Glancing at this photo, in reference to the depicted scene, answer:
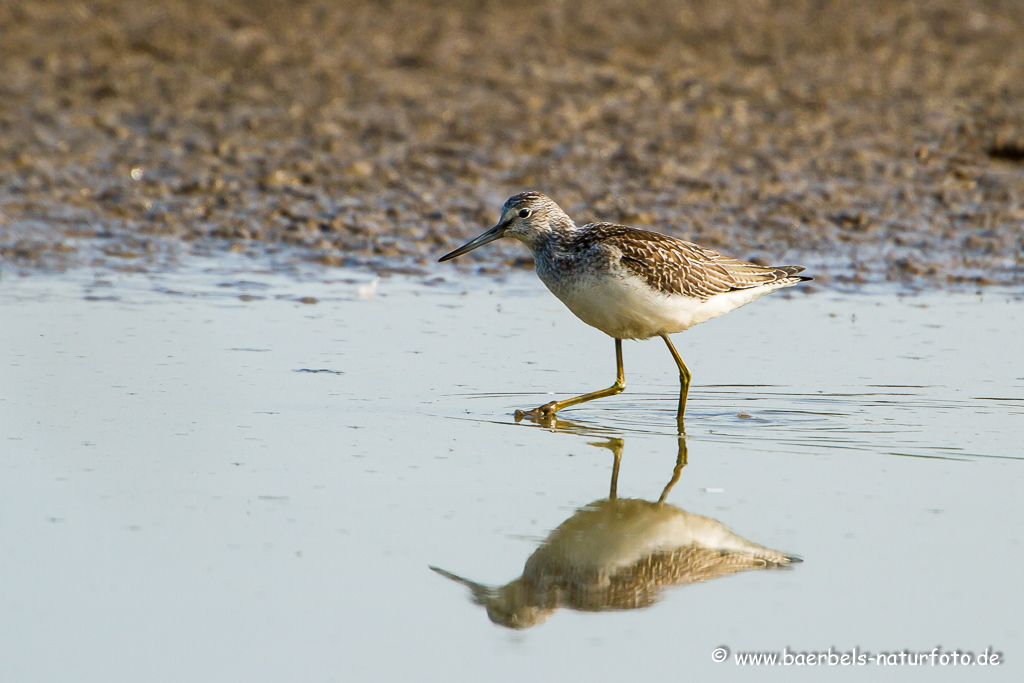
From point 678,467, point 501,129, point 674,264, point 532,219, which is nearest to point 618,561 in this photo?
point 678,467

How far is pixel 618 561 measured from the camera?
4988 mm

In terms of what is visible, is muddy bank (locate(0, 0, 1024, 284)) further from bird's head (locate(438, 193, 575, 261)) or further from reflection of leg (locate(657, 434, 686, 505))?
reflection of leg (locate(657, 434, 686, 505))

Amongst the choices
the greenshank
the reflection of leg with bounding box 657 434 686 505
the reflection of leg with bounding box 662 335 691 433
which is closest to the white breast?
the greenshank

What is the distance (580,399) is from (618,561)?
2102 millimetres

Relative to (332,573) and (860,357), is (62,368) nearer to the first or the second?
(332,573)

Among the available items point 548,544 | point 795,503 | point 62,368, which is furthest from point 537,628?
point 62,368

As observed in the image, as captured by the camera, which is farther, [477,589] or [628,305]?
[628,305]

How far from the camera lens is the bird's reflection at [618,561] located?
464 cm

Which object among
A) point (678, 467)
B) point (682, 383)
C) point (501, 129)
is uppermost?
point (501, 129)

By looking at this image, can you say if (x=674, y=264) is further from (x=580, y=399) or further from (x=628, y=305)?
(x=580, y=399)

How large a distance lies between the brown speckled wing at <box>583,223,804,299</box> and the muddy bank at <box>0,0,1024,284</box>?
265 cm

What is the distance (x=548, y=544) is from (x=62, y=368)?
3367 millimetres

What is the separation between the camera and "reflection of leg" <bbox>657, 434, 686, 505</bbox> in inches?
224

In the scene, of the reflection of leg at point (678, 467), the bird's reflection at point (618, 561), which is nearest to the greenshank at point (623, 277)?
the reflection of leg at point (678, 467)
